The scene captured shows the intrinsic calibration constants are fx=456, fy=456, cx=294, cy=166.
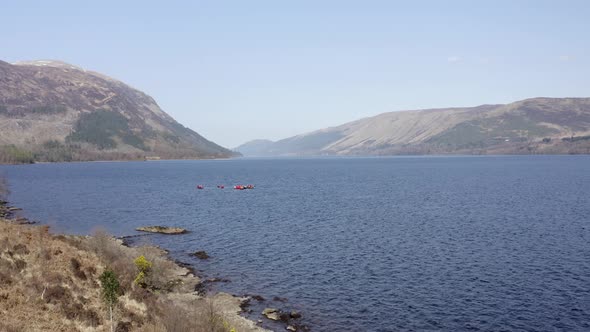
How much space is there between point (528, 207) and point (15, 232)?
118 meters

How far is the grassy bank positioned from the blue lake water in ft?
25.2

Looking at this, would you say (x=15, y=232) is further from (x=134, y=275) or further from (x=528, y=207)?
(x=528, y=207)

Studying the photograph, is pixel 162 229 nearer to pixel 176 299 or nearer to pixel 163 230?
pixel 163 230

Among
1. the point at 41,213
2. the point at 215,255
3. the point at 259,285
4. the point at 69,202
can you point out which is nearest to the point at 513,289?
the point at 259,285

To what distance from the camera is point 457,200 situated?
465ft

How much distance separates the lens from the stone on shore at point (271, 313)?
48.2m

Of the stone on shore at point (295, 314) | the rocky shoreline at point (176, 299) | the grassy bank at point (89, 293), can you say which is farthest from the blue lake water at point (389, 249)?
the grassy bank at point (89, 293)

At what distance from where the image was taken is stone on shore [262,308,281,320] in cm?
4819

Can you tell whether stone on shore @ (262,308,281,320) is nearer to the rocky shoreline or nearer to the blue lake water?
the rocky shoreline

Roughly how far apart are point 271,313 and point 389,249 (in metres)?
34.0

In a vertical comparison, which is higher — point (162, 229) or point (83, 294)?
point (83, 294)

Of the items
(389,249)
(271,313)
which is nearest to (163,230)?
(389,249)

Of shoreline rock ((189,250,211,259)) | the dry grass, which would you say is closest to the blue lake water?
shoreline rock ((189,250,211,259))

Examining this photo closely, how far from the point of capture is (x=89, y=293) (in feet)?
139
